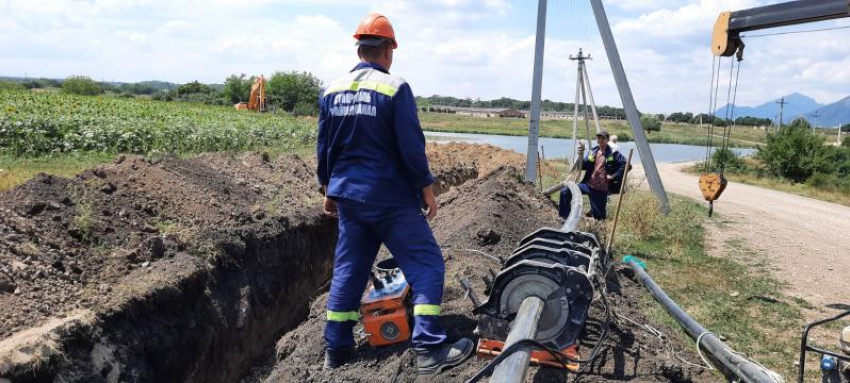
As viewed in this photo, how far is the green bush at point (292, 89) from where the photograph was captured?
163 feet

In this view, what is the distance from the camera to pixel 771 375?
436cm

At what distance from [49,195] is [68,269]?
4.30 ft

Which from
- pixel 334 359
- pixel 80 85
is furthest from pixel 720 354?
pixel 80 85

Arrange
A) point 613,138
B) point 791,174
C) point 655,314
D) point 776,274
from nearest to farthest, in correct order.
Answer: point 655,314, point 776,274, point 613,138, point 791,174

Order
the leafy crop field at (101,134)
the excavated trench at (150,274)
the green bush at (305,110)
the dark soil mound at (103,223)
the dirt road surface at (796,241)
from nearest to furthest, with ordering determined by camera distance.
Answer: the excavated trench at (150,274)
the dark soil mound at (103,223)
the dirt road surface at (796,241)
the leafy crop field at (101,134)
the green bush at (305,110)

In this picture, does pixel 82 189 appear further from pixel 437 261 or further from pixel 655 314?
pixel 655 314

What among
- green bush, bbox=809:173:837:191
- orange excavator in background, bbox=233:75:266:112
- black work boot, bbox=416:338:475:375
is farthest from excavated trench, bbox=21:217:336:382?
green bush, bbox=809:173:837:191

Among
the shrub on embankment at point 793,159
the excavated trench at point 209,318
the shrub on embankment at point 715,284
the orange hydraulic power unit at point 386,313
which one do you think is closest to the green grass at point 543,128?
the shrub on embankment at point 793,159

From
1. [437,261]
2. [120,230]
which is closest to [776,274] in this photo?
[437,261]

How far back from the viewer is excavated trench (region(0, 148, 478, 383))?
4926mm

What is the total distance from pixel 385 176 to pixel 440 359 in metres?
1.17

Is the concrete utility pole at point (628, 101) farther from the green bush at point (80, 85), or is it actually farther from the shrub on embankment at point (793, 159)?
the green bush at point (80, 85)

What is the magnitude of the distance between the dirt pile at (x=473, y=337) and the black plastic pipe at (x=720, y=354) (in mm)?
208

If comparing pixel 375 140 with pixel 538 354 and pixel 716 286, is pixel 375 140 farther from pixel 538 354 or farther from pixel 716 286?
pixel 716 286
